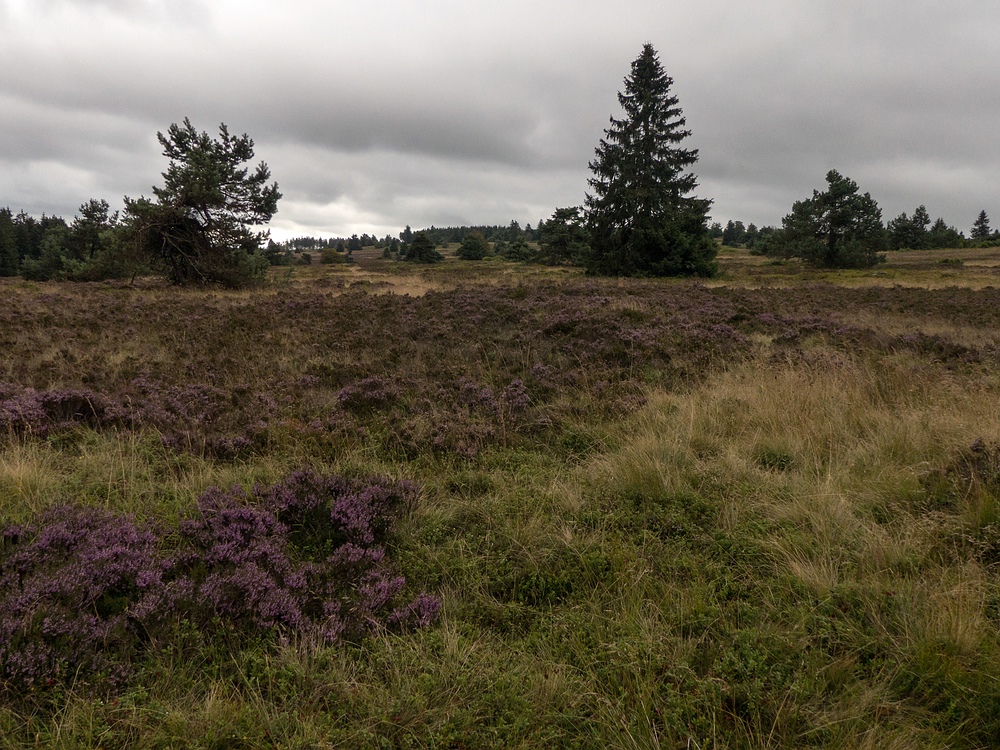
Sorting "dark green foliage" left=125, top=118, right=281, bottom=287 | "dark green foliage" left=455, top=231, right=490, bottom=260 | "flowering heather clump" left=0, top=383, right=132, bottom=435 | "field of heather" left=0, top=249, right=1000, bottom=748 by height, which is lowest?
"field of heather" left=0, top=249, right=1000, bottom=748

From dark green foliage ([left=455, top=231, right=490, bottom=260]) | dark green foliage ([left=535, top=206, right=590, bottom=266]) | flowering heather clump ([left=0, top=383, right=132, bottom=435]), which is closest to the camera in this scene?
flowering heather clump ([left=0, top=383, right=132, bottom=435])

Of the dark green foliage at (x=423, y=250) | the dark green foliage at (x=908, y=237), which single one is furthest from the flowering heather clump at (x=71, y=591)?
the dark green foliage at (x=908, y=237)

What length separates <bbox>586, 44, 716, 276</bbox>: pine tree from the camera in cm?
3095

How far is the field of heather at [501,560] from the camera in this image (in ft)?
6.65

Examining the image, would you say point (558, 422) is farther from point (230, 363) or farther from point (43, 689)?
point (230, 363)

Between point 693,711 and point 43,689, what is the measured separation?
2779mm

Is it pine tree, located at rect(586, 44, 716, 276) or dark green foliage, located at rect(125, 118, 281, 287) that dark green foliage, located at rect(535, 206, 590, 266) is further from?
dark green foliage, located at rect(125, 118, 281, 287)

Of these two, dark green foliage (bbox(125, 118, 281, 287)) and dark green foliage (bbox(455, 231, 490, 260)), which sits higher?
dark green foliage (bbox(455, 231, 490, 260))

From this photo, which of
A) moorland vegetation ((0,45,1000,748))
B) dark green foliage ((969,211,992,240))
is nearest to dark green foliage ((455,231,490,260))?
moorland vegetation ((0,45,1000,748))

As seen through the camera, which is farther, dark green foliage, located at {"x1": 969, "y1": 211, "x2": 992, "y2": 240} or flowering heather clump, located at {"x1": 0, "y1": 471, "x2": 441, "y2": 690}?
dark green foliage, located at {"x1": 969, "y1": 211, "x2": 992, "y2": 240}

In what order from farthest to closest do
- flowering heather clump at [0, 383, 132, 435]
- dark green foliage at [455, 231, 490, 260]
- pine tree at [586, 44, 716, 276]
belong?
dark green foliage at [455, 231, 490, 260]
pine tree at [586, 44, 716, 276]
flowering heather clump at [0, 383, 132, 435]

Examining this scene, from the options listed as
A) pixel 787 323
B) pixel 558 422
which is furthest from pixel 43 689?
pixel 787 323

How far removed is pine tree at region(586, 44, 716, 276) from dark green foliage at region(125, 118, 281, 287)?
858 inches

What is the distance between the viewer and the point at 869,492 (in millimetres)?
3695
